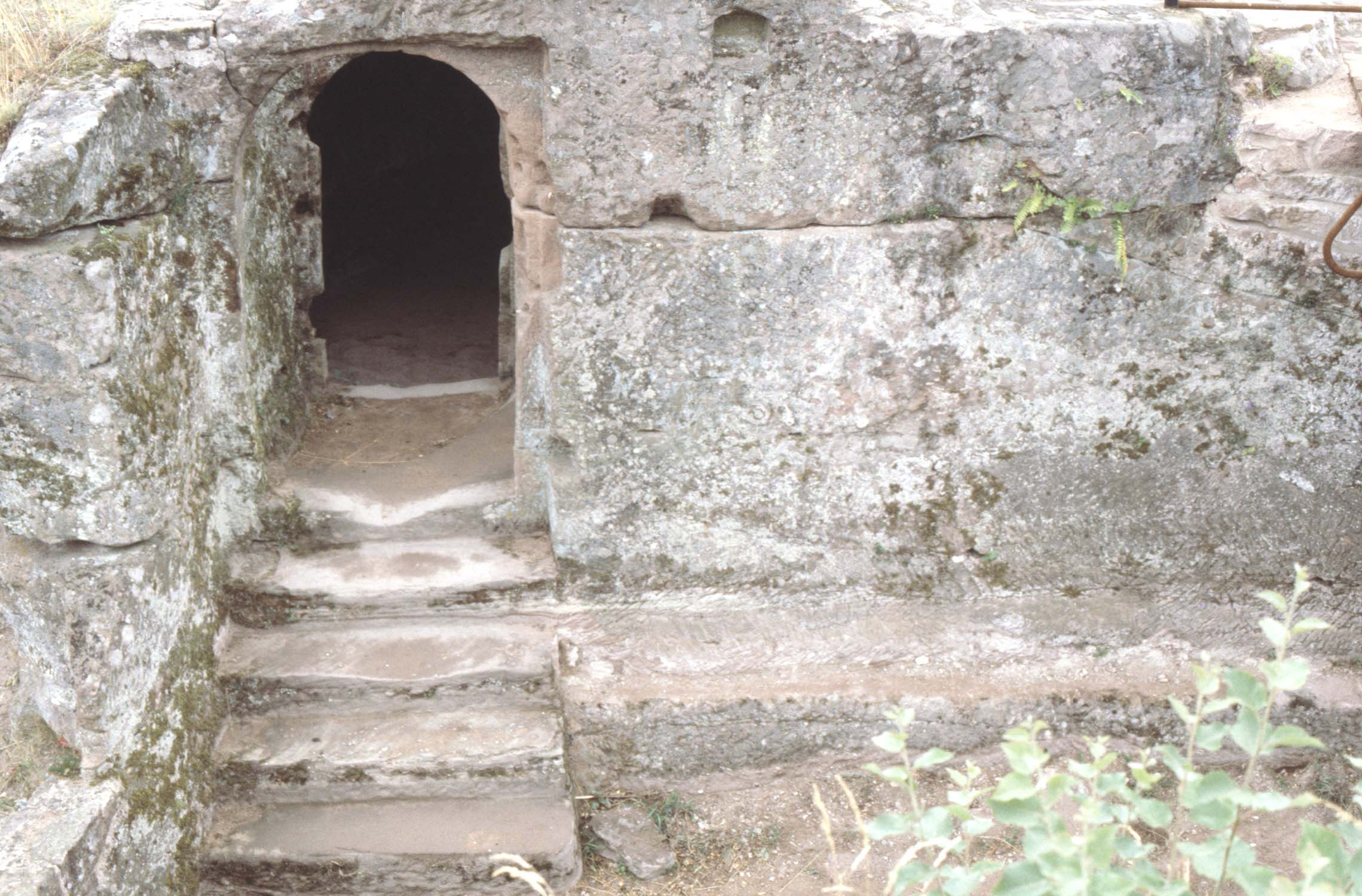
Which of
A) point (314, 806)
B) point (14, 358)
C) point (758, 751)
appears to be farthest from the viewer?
point (758, 751)

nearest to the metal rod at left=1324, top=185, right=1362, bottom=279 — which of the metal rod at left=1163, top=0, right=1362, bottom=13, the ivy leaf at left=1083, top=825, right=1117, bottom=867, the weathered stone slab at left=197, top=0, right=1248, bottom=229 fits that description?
the weathered stone slab at left=197, top=0, right=1248, bottom=229

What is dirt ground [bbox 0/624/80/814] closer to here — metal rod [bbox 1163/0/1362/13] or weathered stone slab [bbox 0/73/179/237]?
weathered stone slab [bbox 0/73/179/237]

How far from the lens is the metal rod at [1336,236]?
3578 mm

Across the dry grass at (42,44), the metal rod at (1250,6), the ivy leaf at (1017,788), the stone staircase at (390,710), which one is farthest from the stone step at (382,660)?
the metal rod at (1250,6)

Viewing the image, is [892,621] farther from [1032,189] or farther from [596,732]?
[1032,189]

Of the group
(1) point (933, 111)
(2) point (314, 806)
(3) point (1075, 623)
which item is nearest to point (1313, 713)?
(3) point (1075, 623)

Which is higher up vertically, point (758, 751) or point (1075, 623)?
point (1075, 623)

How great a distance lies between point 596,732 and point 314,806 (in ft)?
3.12

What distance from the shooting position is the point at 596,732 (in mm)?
4219

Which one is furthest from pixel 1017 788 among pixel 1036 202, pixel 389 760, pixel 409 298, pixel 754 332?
pixel 409 298

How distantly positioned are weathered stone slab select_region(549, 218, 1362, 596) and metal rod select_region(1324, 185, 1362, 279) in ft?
0.74

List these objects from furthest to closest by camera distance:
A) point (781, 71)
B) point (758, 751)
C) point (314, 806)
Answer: point (758, 751)
point (314, 806)
point (781, 71)

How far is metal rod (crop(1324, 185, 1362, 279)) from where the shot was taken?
358 centimetres

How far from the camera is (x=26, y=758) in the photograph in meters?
3.55
